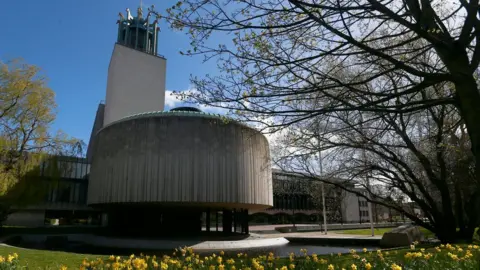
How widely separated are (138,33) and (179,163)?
119 ft

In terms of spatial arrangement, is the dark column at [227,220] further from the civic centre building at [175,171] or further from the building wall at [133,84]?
the building wall at [133,84]

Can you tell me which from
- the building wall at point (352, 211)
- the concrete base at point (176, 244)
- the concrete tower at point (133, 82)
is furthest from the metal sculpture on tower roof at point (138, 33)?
the building wall at point (352, 211)

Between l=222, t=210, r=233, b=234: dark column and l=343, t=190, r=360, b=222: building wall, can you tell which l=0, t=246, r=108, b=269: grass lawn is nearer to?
l=222, t=210, r=233, b=234: dark column

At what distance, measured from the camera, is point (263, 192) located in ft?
91.9

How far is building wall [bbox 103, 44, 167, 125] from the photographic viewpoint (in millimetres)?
46875

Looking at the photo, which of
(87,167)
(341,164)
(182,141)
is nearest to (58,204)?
(87,167)

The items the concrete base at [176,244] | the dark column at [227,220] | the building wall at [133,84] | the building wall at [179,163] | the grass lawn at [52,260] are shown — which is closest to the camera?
the grass lawn at [52,260]

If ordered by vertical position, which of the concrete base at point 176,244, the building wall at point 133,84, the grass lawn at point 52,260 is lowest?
the concrete base at point 176,244

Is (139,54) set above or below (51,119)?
above

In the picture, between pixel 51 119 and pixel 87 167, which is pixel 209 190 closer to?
pixel 51 119

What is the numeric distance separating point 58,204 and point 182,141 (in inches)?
1050

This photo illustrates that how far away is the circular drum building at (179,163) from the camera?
24.1 m

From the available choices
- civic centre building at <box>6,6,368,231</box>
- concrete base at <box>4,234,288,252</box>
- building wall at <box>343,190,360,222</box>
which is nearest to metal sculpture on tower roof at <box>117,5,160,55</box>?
civic centre building at <box>6,6,368,231</box>

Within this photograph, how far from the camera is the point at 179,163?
24.3m
